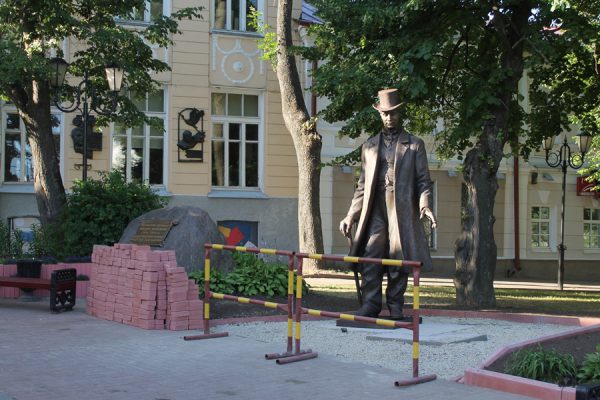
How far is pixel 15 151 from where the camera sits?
23.0 meters

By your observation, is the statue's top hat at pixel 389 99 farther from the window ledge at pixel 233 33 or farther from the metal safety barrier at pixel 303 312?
the window ledge at pixel 233 33

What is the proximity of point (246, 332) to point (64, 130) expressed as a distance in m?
14.5

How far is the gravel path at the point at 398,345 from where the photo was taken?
8.31m

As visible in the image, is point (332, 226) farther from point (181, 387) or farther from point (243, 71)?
point (181, 387)

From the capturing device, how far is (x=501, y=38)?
15.0 m

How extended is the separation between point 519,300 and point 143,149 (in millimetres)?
12243

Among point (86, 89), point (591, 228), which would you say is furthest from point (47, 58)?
point (591, 228)

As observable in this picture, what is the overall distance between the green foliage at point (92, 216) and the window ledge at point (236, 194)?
27.9 ft

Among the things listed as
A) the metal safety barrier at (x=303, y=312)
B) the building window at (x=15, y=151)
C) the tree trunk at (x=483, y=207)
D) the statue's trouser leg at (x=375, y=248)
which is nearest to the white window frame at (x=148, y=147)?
the building window at (x=15, y=151)

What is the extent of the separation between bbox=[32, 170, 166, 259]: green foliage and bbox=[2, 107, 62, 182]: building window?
296 inches

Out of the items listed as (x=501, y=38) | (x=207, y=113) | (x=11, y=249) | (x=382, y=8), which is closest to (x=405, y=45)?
(x=382, y=8)

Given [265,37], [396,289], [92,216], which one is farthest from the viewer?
[265,37]

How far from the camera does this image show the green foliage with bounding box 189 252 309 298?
12.2 metres

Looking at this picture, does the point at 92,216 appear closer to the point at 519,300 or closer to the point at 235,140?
the point at 519,300
